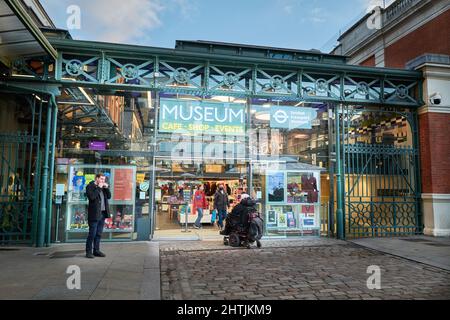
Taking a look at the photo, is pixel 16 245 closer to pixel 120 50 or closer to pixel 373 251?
pixel 120 50

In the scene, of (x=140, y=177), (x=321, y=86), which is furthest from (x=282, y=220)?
(x=140, y=177)

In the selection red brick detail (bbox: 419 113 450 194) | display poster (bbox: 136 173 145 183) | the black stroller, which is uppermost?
red brick detail (bbox: 419 113 450 194)

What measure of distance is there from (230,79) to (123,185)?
14.9ft

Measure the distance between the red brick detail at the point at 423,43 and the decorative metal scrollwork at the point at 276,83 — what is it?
7.67 meters

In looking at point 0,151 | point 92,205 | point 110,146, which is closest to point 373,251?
point 92,205

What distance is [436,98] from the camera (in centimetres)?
1091

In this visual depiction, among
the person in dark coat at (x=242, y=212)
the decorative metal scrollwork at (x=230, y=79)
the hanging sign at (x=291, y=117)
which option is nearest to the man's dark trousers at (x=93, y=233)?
the person in dark coat at (x=242, y=212)

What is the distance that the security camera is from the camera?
1091cm

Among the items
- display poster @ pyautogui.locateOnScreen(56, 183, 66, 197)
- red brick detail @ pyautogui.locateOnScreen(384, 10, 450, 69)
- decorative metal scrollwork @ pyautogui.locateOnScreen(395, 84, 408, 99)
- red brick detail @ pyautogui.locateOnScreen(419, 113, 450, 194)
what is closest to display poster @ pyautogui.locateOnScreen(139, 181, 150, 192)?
display poster @ pyautogui.locateOnScreen(56, 183, 66, 197)

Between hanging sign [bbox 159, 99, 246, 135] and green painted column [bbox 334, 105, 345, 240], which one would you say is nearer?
hanging sign [bbox 159, 99, 246, 135]

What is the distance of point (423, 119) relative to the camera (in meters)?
11.1

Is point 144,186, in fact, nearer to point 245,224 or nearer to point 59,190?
point 59,190

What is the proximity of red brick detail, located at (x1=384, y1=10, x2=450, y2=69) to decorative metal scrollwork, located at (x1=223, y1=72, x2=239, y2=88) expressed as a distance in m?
9.10

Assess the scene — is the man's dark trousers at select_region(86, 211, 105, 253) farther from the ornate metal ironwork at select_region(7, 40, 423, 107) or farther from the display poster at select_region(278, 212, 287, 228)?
the display poster at select_region(278, 212, 287, 228)
